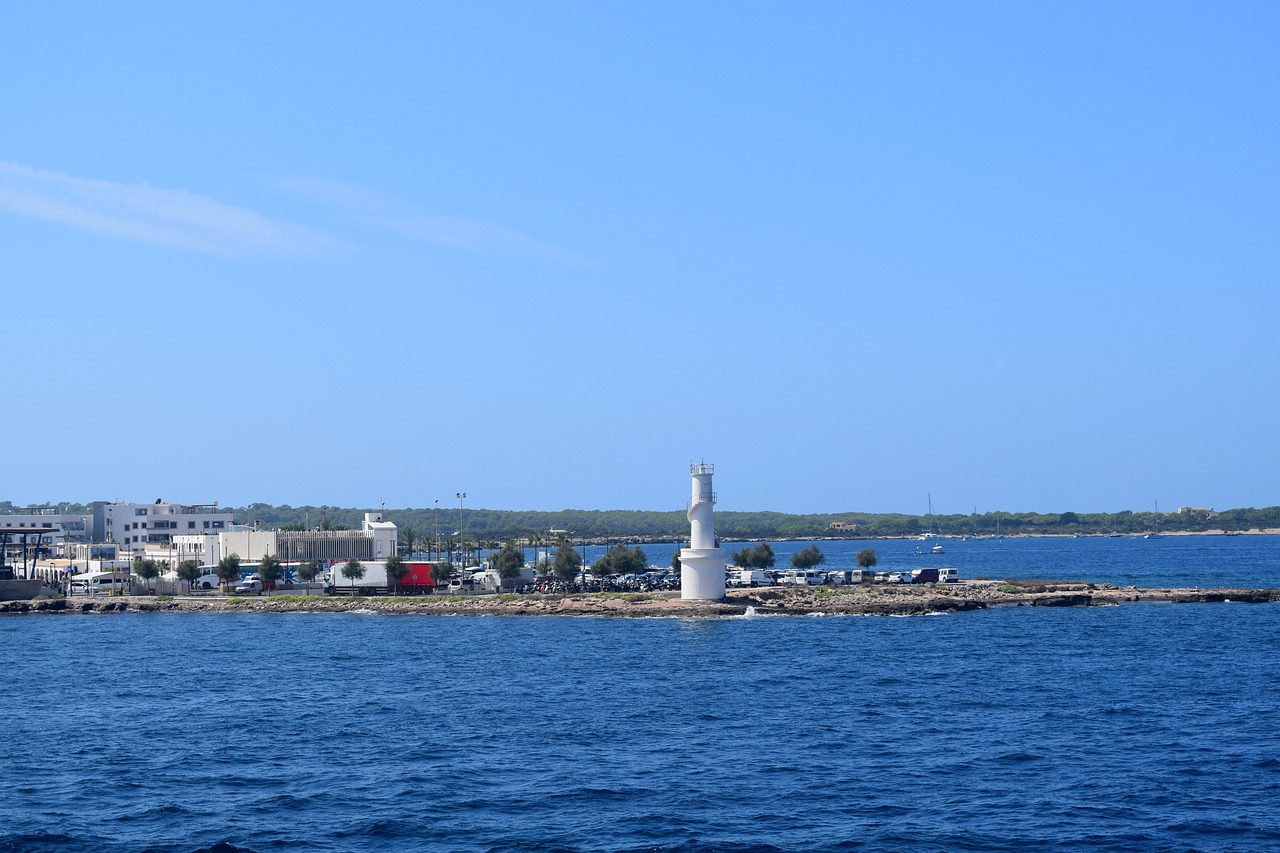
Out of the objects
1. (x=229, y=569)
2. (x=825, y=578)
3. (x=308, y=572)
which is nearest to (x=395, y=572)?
(x=308, y=572)

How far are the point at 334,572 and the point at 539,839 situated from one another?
73.1 m

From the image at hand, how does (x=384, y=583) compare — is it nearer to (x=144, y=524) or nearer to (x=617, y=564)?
(x=617, y=564)

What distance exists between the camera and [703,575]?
74.8 m

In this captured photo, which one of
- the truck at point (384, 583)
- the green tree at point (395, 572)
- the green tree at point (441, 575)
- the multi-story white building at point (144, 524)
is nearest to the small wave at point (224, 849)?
the truck at point (384, 583)

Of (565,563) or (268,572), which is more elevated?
(565,563)

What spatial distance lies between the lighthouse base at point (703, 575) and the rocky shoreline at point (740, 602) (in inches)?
26.4

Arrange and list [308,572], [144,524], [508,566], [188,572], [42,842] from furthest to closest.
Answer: [144,524], [188,572], [308,572], [508,566], [42,842]

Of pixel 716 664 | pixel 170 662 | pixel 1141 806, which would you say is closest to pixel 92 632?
pixel 170 662

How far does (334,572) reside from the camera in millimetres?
96688

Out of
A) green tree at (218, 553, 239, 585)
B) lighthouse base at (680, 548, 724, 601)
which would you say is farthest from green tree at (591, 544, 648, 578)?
green tree at (218, 553, 239, 585)

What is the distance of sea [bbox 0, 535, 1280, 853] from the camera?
89.2 feet

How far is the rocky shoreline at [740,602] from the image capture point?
254 feet

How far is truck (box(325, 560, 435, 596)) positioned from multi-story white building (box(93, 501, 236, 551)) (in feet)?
169

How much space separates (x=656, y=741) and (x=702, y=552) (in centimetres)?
3608
